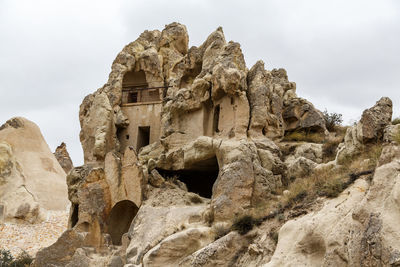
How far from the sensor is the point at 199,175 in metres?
21.0

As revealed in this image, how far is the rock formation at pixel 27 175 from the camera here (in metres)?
26.6

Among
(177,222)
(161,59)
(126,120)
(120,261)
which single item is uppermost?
(161,59)

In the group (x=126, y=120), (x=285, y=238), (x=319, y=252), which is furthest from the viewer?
(x=126, y=120)

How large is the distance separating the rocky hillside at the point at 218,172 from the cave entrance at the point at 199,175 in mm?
45

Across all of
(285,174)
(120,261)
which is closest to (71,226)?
(120,261)

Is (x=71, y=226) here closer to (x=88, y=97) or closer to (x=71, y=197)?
(x=71, y=197)

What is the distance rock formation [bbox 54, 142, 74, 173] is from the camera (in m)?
38.1

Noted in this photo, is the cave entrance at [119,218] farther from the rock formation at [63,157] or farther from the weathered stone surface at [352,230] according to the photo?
the rock formation at [63,157]

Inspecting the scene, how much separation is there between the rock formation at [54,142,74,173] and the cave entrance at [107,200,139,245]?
18.1 m

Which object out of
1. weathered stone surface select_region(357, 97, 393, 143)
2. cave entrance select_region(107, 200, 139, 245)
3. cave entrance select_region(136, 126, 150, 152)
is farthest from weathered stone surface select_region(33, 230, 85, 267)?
weathered stone surface select_region(357, 97, 393, 143)

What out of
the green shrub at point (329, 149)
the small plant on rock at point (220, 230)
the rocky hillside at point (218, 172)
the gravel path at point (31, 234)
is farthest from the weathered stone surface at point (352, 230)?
the gravel path at point (31, 234)

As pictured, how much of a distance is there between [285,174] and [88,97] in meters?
10.3

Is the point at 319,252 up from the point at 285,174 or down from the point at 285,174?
down

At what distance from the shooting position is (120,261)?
16891 mm
